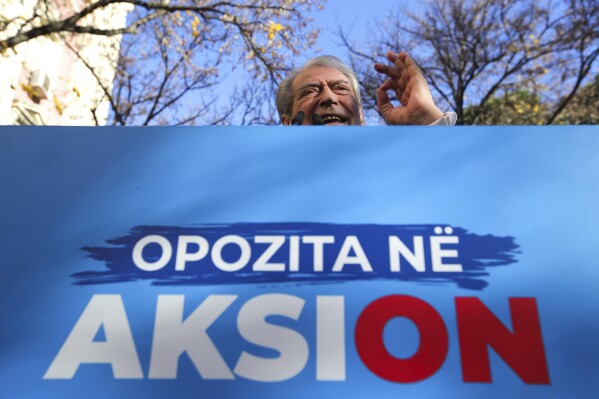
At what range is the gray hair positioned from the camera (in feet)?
7.70

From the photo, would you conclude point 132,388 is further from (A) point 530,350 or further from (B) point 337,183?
(A) point 530,350

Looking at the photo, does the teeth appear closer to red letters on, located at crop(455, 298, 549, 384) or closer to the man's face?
the man's face

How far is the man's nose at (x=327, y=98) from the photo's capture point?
2146 millimetres

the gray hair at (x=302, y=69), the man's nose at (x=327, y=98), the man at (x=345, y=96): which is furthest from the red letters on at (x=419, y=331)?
the gray hair at (x=302, y=69)

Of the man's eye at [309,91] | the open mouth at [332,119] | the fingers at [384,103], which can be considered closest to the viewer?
the fingers at [384,103]

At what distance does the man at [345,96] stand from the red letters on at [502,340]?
82 centimetres

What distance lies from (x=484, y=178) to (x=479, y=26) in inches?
418

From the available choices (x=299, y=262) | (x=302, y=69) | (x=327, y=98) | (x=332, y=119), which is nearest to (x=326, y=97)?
(x=327, y=98)

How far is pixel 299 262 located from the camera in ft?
2.64

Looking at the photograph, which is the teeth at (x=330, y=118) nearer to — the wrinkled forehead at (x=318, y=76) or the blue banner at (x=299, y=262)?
the wrinkled forehead at (x=318, y=76)

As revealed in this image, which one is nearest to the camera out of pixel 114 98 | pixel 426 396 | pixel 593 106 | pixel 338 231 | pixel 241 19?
pixel 426 396

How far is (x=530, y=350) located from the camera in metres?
0.74

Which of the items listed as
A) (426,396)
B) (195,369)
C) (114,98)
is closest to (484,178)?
(426,396)

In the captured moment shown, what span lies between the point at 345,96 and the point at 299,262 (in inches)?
59.0
